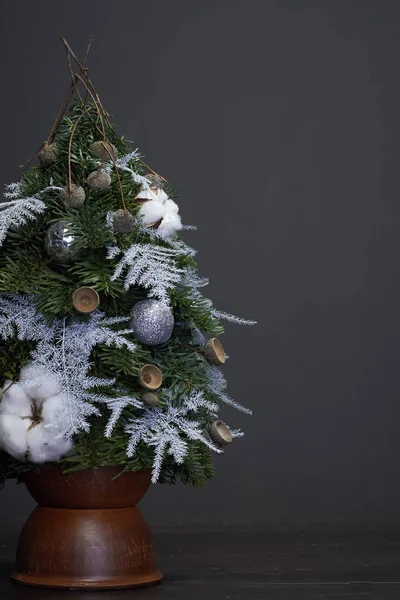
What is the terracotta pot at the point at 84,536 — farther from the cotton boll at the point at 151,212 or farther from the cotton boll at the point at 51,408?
the cotton boll at the point at 151,212

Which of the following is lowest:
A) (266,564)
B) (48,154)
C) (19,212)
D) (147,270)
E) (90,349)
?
(266,564)

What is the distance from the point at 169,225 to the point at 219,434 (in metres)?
0.36

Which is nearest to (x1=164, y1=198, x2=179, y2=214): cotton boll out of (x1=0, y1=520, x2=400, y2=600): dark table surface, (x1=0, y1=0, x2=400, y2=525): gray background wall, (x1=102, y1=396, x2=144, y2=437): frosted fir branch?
(x1=102, y1=396, x2=144, y2=437): frosted fir branch

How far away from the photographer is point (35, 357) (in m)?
1.65

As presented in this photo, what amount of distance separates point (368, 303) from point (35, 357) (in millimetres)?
1390

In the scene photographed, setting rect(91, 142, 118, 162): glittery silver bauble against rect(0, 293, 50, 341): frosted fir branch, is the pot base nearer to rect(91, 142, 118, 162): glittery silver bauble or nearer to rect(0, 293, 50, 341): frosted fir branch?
rect(0, 293, 50, 341): frosted fir branch

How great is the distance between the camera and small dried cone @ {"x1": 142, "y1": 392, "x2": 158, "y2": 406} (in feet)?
5.39

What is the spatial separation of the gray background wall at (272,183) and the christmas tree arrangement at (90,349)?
3.55 ft

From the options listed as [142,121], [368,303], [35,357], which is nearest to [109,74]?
[142,121]

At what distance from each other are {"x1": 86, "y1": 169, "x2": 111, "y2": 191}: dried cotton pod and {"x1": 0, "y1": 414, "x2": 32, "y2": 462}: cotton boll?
15.1 inches

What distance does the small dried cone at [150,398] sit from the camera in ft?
5.39

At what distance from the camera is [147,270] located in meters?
1.66

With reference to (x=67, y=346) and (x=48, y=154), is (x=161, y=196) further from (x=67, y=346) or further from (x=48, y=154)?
(x=67, y=346)

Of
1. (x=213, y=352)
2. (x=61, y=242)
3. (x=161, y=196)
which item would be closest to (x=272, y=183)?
(x=161, y=196)
